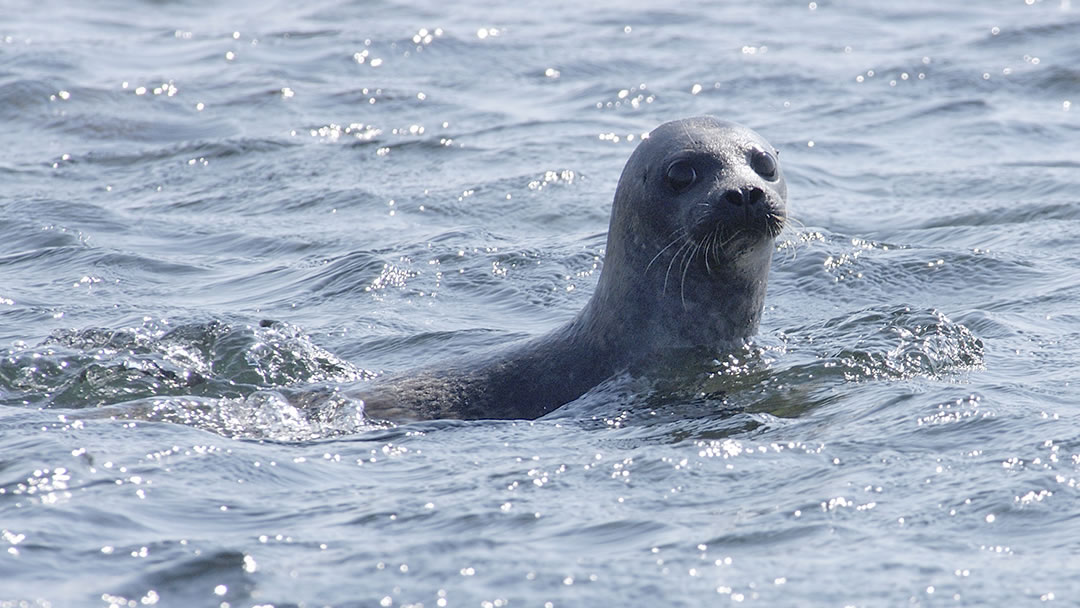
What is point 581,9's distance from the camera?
2025 centimetres

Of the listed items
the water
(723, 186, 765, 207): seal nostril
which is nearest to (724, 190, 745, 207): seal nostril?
(723, 186, 765, 207): seal nostril

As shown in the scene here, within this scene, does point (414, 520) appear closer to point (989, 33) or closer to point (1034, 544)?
point (1034, 544)

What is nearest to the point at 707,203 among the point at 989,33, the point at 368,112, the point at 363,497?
the point at 363,497

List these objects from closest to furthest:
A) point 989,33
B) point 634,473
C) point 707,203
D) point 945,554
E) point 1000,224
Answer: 1. point 945,554
2. point 634,473
3. point 707,203
4. point 1000,224
5. point 989,33

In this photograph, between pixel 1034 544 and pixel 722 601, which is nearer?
pixel 722 601

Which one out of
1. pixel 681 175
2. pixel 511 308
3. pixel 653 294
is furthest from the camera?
pixel 511 308

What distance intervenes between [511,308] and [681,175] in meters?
2.55

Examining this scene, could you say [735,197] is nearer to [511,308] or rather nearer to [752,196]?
[752,196]

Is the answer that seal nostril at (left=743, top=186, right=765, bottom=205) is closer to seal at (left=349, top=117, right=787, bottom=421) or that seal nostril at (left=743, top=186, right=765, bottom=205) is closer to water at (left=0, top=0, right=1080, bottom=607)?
seal at (left=349, top=117, right=787, bottom=421)

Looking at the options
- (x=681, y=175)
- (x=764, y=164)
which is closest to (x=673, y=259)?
(x=681, y=175)

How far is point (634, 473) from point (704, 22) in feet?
46.0

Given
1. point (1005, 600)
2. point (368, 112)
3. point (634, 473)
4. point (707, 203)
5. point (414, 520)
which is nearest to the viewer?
point (1005, 600)

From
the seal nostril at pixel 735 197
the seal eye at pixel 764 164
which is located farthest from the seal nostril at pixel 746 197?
the seal eye at pixel 764 164

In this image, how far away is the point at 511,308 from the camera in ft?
31.0
